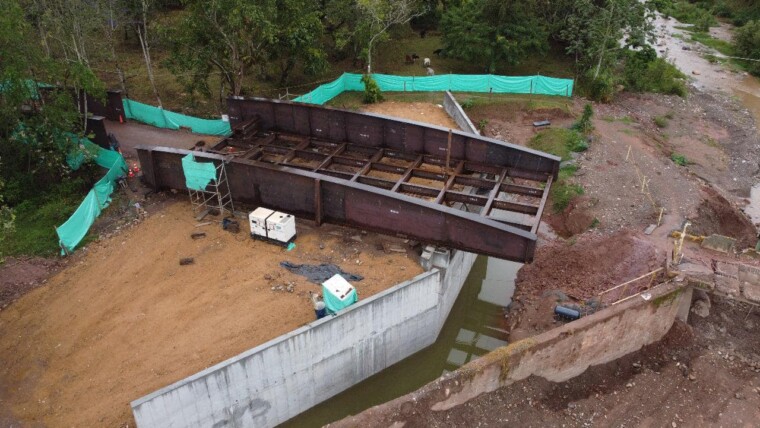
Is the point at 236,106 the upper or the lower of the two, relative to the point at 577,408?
upper

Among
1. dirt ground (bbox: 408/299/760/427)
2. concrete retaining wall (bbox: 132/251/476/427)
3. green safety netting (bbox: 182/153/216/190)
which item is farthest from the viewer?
green safety netting (bbox: 182/153/216/190)

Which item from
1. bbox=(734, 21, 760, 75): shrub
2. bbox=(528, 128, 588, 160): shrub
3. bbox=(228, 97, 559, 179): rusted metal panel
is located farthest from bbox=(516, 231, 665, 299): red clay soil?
bbox=(734, 21, 760, 75): shrub

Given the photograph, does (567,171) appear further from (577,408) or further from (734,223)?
(577,408)

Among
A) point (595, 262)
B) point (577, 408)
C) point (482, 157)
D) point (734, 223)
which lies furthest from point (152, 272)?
point (734, 223)

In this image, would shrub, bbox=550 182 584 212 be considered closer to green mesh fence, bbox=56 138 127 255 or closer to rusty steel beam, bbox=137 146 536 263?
rusty steel beam, bbox=137 146 536 263

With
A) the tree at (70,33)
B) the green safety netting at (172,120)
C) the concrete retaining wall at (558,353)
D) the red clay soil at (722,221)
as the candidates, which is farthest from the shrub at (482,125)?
the tree at (70,33)

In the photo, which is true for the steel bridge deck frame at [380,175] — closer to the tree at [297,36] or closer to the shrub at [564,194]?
the shrub at [564,194]

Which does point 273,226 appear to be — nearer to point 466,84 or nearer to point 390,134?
point 390,134

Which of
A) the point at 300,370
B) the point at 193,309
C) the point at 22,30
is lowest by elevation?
the point at 300,370
